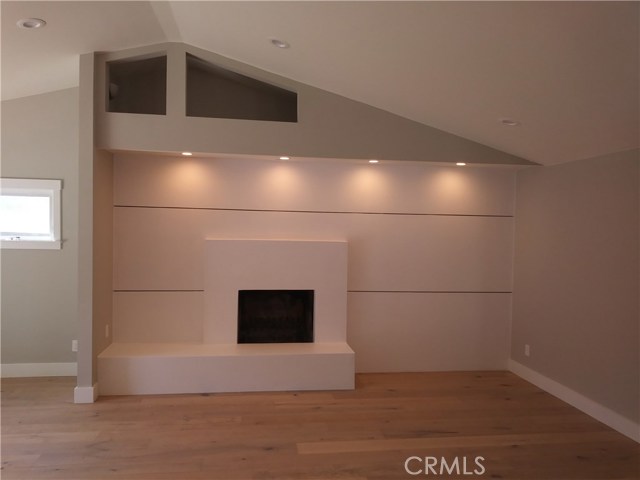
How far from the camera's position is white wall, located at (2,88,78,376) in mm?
4441

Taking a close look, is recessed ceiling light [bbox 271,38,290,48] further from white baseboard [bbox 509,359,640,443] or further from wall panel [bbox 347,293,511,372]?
white baseboard [bbox 509,359,640,443]

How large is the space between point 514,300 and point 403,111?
2431mm

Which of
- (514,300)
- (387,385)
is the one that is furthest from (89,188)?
(514,300)

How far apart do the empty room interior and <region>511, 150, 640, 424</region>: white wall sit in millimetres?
25

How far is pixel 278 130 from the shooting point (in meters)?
4.14

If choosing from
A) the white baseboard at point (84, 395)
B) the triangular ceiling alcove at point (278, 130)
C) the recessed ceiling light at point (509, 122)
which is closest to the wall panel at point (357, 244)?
the triangular ceiling alcove at point (278, 130)

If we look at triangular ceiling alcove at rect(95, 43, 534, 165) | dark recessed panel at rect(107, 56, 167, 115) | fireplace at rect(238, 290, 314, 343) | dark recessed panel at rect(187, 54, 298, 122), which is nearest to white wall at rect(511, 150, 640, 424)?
triangular ceiling alcove at rect(95, 43, 534, 165)

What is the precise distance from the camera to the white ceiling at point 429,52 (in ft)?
7.61

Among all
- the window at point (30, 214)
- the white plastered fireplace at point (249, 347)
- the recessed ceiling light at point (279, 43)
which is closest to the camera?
the recessed ceiling light at point (279, 43)

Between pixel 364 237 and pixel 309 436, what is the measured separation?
212 centimetres

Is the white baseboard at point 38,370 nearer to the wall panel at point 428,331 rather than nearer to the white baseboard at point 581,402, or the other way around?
the wall panel at point 428,331

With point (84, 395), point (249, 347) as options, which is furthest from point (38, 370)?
point (249, 347)

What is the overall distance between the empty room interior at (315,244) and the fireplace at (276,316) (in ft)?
0.08

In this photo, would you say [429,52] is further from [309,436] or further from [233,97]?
[309,436]
